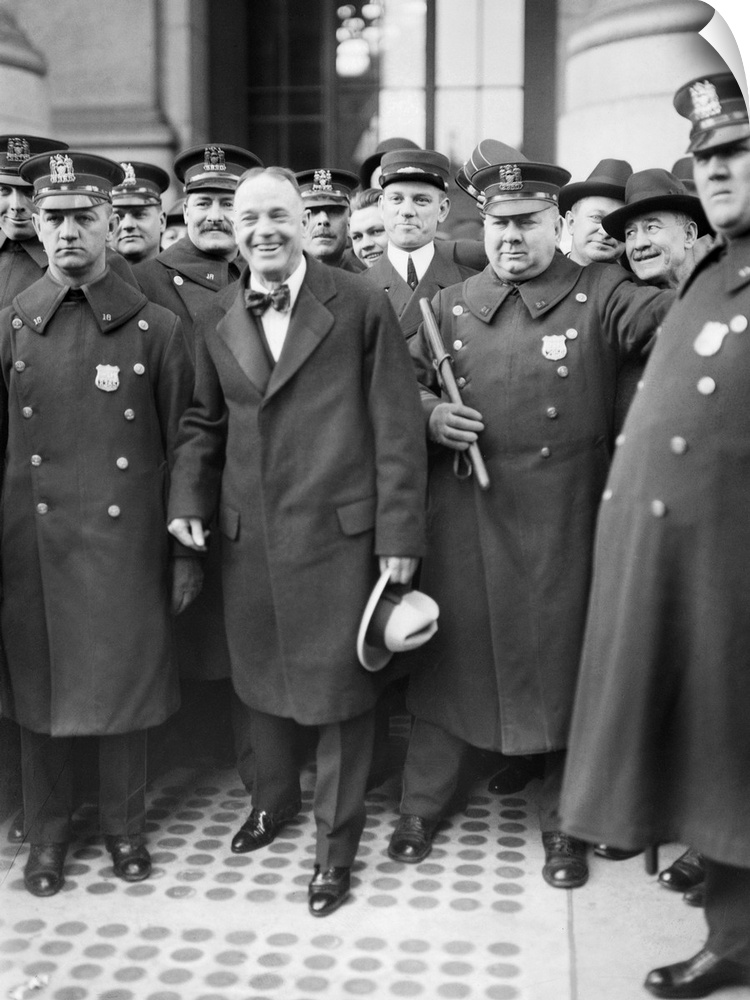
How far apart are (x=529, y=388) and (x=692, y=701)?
106cm

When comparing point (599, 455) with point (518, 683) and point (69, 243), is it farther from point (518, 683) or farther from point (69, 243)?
point (69, 243)

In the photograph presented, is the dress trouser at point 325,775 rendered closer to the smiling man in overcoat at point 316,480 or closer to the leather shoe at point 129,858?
the smiling man in overcoat at point 316,480

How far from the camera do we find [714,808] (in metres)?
2.43

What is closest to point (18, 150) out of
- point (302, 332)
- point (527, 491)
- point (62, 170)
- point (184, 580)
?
point (62, 170)

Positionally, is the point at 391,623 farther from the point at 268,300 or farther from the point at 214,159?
the point at 214,159

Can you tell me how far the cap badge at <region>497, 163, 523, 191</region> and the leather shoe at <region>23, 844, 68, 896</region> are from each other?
2171 millimetres

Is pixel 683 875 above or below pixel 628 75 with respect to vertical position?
below

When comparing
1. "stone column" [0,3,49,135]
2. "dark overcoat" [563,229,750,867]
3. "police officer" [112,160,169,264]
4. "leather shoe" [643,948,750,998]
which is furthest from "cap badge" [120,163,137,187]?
"leather shoe" [643,948,750,998]

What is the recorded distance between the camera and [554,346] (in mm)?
3184

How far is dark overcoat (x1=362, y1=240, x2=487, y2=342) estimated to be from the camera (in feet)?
12.2

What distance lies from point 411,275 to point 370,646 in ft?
4.36

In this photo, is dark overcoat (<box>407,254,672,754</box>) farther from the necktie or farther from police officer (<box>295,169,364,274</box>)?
police officer (<box>295,169,364,274</box>)

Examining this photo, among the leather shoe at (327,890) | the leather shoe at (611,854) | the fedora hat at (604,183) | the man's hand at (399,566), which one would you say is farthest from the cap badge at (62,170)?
the leather shoe at (611,854)

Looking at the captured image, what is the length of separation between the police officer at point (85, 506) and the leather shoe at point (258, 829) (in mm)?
259
